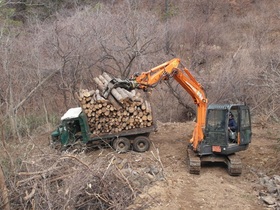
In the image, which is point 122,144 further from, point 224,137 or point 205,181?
point 224,137

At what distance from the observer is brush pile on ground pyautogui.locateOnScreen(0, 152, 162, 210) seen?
6.34 metres

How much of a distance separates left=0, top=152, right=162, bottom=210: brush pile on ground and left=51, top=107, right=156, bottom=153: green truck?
418cm

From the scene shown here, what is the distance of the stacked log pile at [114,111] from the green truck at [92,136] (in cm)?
14

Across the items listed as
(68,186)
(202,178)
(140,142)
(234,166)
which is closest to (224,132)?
(234,166)

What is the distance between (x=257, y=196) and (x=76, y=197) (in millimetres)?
4729

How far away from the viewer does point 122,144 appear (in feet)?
39.7

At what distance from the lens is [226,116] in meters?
10.3

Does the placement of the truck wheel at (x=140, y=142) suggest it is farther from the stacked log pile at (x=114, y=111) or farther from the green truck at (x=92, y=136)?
the stacked log pile at (x=114, y=111)

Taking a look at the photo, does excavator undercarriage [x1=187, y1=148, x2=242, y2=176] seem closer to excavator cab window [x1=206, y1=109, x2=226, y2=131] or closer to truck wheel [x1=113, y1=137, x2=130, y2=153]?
excavator cab window [x1=206, y1=109, x2=226, y2=131]

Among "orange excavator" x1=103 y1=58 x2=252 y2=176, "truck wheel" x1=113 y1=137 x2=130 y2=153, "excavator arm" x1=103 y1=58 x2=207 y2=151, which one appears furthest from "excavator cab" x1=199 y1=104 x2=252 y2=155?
"truck wheel" x1=113 y1=137 x2=130 y2=153

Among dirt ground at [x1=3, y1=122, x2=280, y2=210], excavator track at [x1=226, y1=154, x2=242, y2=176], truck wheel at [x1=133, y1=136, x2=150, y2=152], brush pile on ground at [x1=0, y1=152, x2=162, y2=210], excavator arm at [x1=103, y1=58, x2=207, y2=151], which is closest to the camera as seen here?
brush pile on ground at [x1=0, y1=152, x2=162, y2=210]

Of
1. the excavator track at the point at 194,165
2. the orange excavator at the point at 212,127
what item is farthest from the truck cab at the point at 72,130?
the excavator track at the point at 194,165

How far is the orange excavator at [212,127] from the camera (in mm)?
10422

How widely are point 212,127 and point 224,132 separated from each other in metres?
0.36
